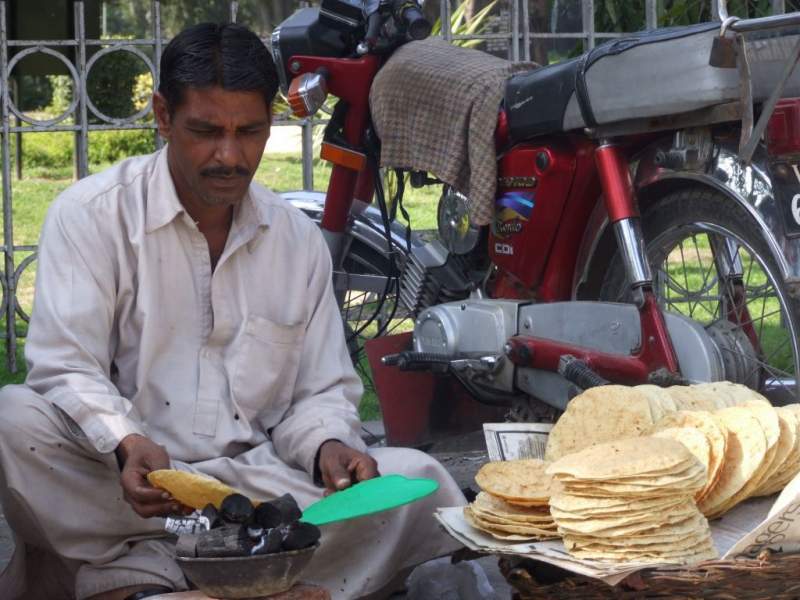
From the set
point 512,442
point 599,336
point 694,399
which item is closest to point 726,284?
point 599,336

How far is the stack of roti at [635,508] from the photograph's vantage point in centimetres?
216

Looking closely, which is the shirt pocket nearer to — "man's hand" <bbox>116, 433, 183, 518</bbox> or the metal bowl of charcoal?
"man's hand" <bbox>116, 433, 183, 518</bbox>

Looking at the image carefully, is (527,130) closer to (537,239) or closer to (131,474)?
(537,239)

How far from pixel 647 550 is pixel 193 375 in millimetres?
1090

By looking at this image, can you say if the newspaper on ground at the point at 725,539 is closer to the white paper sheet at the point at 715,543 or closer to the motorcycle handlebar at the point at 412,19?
the white paper sheet at the point at 715,543

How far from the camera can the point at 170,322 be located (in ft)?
9.19

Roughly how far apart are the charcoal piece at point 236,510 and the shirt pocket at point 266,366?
2.36 ft

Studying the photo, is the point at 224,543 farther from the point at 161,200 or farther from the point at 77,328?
the point at 161,200

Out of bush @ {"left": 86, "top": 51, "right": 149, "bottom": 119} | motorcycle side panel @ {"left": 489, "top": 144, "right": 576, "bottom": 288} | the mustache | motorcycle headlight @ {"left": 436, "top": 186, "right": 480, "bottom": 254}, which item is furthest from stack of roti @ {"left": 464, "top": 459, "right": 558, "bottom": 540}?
bush @ {"left": 86, "top": 51, "right": 149, "bottom": 119}

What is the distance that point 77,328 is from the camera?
264 cm

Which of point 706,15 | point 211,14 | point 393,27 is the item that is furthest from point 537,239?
point 211,14

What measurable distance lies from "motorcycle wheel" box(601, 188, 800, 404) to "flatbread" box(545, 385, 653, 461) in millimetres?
619

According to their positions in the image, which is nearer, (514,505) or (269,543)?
(269,543)

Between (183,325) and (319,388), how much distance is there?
33 cm
